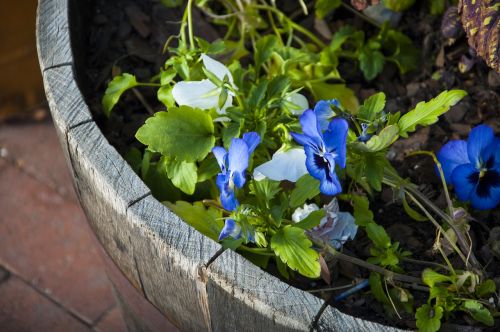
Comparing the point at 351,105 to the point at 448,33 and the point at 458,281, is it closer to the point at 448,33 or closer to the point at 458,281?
the point at 448,33

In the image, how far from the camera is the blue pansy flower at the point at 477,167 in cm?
118

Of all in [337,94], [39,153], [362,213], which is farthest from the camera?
[39,153]

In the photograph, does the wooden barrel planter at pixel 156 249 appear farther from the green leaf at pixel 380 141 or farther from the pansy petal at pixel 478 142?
the pansy petal at pixel 478 142

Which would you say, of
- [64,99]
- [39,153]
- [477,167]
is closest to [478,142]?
[477,167]

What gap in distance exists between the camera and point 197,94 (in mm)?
1229

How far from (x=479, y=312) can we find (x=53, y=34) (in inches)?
30.2

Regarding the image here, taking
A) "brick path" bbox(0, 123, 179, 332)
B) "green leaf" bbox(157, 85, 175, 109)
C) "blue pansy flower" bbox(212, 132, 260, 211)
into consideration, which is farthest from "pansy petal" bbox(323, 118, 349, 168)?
"brick path" bbox(0, 123, 179, 332)

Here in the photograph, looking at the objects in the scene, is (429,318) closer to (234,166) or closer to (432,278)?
(432,278)

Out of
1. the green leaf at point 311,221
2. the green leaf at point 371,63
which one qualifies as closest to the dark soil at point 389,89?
the green leaf at point 371,63

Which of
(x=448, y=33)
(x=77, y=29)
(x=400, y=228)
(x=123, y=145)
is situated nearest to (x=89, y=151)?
(x=123, y=145)

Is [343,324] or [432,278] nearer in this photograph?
[343,324]

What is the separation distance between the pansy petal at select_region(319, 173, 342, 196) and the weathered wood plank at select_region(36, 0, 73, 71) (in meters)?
0.46

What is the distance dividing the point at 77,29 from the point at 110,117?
164 mm

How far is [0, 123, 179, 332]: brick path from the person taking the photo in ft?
6.49
